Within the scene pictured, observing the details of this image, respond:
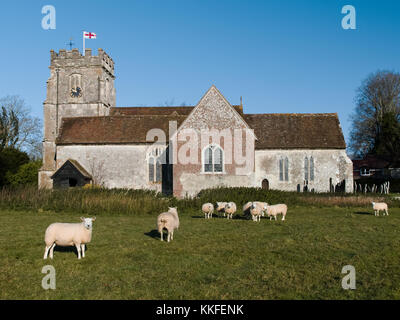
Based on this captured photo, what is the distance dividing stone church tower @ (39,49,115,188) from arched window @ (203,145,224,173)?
2288 centimetres

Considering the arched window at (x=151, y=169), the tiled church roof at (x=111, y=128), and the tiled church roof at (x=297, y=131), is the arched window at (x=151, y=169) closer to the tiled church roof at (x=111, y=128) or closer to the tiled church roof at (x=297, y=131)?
the tiled church roof at (x=111, y=128)

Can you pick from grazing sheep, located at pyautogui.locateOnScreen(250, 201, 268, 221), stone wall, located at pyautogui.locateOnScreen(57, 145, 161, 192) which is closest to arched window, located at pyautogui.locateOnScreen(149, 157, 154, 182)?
stone wall, located at pyautogui.locateOnScreen(57, 145, 161, 192)

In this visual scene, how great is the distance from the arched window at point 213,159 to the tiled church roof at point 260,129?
7535 mm

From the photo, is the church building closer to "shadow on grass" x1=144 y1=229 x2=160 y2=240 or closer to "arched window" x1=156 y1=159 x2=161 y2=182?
"arched window" x1=156 y1=159 x2=161 y2=182

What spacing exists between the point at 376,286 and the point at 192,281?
356 centimetres

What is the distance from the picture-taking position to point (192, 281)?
7.95 m

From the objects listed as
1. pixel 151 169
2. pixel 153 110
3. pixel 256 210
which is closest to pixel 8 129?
pixel 153 110

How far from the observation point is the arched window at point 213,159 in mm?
30875

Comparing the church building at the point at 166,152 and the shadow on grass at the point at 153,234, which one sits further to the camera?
the church building at the point at 166,152

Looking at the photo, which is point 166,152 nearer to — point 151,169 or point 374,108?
point 151,169

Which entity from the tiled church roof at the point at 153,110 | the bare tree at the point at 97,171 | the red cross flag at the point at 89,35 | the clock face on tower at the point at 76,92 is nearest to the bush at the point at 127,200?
the bare tree at the point at 97,171

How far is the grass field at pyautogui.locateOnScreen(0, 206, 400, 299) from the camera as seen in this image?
7266mm

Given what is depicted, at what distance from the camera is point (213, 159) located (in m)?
30.9

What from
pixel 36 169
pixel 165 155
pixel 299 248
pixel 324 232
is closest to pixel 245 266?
pixel 299 248
